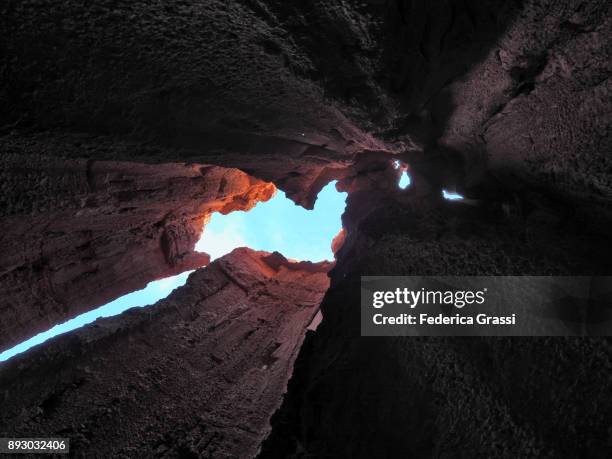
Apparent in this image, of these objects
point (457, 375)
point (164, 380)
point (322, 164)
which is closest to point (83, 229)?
point (164, 380)

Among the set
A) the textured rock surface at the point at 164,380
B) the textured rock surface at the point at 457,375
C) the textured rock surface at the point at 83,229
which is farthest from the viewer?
the textured rock surface at the point at 83,229

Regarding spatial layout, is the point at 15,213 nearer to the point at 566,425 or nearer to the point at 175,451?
the point at 175,451

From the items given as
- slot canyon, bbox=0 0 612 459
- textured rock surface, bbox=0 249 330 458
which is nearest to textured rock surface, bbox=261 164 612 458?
slot canyon, bbox=0 0 612 459

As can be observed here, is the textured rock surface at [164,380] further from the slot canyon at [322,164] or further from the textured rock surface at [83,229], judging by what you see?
the textured rock surface at [83,229]

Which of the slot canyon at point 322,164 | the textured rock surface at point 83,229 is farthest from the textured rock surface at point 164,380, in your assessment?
the textured rock surface at point 83,229

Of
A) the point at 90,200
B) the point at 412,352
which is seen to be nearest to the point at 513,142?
the point at 412,352

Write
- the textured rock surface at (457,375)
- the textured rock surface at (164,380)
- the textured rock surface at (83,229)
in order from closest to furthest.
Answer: the textured rock surface at (457,375)
the textured rock surface at (164,380)
the textured rock surface at (83,229)

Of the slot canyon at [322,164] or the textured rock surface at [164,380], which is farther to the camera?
the textured rock surface at [164,380]
